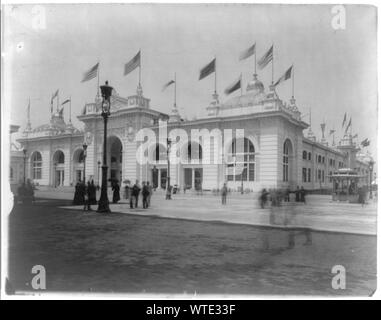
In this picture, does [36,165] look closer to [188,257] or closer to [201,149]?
[201,149]

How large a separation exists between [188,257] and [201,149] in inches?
172

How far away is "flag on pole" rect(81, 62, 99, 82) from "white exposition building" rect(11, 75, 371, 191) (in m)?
1.24

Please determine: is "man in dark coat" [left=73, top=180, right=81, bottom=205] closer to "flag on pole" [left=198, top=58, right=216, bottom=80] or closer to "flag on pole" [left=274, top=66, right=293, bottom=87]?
"flag on pole" [left=198, top=58, right=216, bottom=80]

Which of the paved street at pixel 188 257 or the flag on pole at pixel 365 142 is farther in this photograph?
the flag on pole at pixel 365 142

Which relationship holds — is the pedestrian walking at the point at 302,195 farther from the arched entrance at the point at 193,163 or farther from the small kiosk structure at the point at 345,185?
the arched entrance at the point at 193,163

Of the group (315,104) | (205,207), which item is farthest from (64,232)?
(315,104)

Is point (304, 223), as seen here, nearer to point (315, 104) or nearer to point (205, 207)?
point (315, 104)

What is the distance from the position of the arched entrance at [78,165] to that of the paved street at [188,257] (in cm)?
295

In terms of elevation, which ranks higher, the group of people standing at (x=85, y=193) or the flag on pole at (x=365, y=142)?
the flag on pole at (x=365, y=142)

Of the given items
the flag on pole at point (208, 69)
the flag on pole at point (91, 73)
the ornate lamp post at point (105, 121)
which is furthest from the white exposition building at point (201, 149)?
the flag on pole at point (91, 73)

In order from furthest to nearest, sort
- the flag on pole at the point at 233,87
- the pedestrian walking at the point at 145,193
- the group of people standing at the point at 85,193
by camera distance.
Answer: the group of people standing at the point at 85,193 < the pedestrian walking at the point at 145,193 < the flag on pole at the point at 233,87

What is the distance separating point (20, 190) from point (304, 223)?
7811 millimetres

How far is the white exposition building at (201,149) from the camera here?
338 inches
